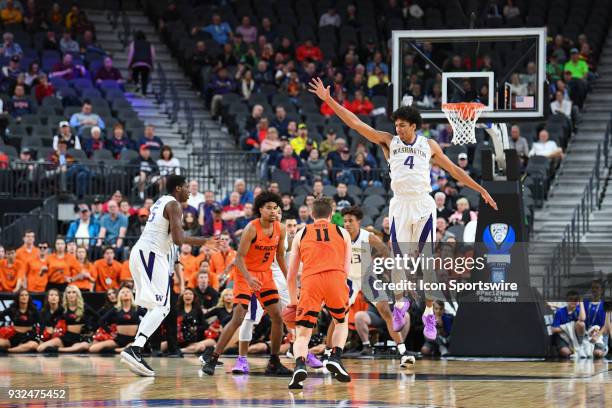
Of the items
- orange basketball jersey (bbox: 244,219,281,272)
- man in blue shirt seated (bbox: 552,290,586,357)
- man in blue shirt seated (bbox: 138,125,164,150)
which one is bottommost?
man in blue shirt seated (bbox: 552,290,586,357)

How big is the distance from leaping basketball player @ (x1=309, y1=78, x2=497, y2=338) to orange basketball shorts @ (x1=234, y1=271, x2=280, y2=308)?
1.47 m

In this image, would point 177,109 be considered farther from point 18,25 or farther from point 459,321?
point 459,321

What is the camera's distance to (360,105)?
26969 mm

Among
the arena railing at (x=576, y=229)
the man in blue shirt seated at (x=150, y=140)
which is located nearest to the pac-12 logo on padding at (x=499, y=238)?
the arena railing at (x=576, y=229)

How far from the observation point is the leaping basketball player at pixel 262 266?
13906mm

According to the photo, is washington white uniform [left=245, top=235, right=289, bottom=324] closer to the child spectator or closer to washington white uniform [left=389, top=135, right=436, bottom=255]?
washington white uniform [left=389, top=135, right=436, bottom=255]

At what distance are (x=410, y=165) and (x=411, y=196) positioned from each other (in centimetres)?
39

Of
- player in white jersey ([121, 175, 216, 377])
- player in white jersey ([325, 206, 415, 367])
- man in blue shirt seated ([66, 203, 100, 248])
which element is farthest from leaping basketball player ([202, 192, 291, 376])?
man in blue shirt seated ([66, 203, 100, 248])

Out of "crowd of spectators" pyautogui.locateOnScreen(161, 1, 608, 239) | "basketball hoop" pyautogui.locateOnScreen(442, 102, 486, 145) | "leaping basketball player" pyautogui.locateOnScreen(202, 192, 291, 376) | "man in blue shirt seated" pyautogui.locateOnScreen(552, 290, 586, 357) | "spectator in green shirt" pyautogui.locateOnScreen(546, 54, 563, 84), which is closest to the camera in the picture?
"leaping basketball player" pyautogui.locateOnScreen(202, 192, 291, 376)

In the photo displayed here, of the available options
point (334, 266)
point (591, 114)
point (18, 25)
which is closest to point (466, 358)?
point (334, 266)

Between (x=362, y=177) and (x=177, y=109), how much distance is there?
5708 millimetres

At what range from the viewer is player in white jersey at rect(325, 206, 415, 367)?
49.7 feet

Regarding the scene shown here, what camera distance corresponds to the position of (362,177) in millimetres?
24188

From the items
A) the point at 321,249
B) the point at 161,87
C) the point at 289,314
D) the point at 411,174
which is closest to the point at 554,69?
the point at 161,87
